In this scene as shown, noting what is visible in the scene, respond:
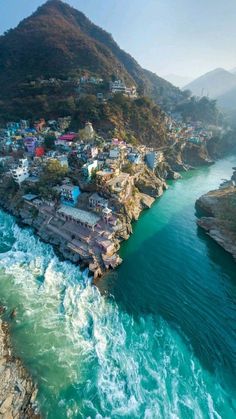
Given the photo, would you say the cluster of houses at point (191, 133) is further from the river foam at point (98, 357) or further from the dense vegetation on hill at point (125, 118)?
the river foam at point (98, 357)

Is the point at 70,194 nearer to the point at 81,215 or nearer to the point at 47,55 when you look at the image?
A: the point at 81,215

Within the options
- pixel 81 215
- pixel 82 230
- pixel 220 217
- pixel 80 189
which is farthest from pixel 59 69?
pixel 220 217

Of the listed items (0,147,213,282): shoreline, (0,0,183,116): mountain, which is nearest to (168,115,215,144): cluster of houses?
(0,0,183,116): mountain

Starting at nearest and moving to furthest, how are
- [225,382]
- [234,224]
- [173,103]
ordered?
[225,382] < [234,224] < [173,103]

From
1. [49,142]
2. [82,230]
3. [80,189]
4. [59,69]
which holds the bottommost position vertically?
[82,230]

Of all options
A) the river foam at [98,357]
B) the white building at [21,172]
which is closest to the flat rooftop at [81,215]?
the river foam at [98,357]

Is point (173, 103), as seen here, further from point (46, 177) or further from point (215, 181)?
point (46, 177)

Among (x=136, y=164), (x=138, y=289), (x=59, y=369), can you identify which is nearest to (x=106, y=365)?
(x=59, y=369)
